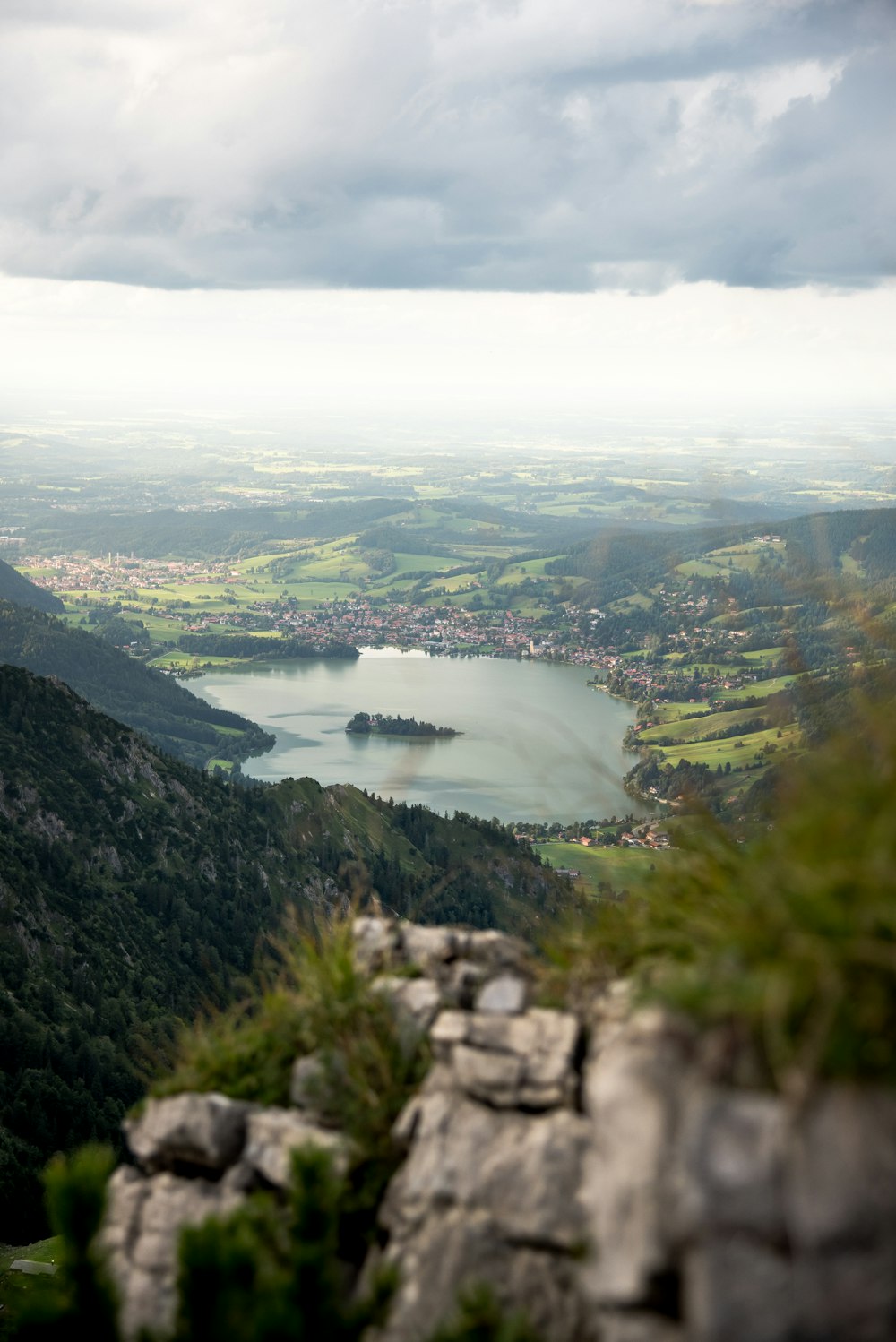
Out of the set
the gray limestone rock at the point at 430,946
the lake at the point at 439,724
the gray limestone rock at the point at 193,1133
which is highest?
the gray limestone rock at the point at 430,946

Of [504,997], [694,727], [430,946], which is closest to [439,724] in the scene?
[694,727]

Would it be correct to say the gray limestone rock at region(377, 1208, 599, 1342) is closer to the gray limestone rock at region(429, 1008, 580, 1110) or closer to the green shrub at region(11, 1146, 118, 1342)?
the gray limestone rock at region(429, 1008, 580, 1110)

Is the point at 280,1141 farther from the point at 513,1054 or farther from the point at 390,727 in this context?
the point at 390,727

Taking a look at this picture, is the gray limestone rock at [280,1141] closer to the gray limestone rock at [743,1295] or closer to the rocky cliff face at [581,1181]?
the rocky cliff face at [581,1181]

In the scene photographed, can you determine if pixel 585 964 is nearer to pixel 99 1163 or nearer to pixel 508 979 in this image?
pixel 508 979

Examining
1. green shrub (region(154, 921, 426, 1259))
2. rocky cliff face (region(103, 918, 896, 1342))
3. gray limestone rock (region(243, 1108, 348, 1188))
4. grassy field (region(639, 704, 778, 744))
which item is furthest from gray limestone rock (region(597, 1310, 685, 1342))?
grassy field (region(639, 704, 778, 744))

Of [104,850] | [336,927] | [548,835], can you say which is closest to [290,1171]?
[336,927]

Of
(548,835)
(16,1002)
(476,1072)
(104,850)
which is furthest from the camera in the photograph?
(548,835)

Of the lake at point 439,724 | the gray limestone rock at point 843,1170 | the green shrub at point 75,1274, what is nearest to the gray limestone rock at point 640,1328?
the gray limestone rock at point 843,1170
